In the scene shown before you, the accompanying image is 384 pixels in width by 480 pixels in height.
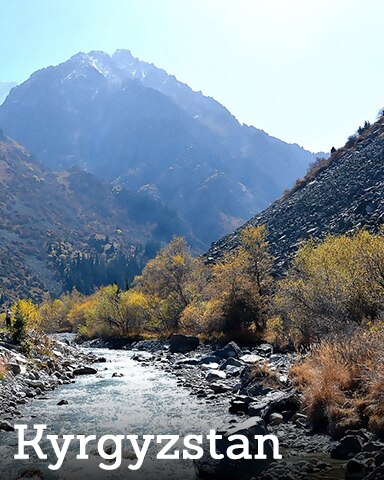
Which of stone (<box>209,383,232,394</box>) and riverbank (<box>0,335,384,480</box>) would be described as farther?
stone (<box>209,383,232,394</box>)

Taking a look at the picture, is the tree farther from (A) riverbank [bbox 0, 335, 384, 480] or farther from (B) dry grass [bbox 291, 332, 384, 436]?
(B) dry grass [bbox 291, 332, 384, 436]

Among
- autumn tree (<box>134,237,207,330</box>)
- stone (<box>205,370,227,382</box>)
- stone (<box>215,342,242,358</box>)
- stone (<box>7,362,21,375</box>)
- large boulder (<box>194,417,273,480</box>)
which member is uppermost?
autumn tree (<box>134,237,207,330</box>)

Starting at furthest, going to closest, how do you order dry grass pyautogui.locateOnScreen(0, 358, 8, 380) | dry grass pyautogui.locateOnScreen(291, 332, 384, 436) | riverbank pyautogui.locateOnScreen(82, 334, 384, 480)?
dry grass pyautogui.locateOnScreen(0, 358, 8, 380) → dry grass pyautogui.locateOnScreen(291, 332, 384, 436) → riverbank pyautogui.locateOnScreen(82, 334, 384, 480)

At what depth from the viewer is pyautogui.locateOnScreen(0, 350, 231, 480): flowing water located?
1264 cm

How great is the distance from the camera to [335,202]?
72.7 metres

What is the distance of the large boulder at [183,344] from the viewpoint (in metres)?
45.7

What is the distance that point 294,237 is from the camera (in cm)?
7000

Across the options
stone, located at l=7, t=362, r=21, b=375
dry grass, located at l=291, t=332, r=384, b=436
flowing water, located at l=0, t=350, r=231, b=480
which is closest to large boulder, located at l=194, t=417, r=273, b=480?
flowing water, located at l=0, t=350, r=231, b=480

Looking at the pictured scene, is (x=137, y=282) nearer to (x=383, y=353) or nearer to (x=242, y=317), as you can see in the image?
(x=242, y=317)

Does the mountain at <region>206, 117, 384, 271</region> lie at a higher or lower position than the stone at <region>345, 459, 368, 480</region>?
higher

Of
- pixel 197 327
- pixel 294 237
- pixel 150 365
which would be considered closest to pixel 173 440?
pixel 150 365

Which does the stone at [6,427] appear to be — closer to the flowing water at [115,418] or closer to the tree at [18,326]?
the flowing water at [115,418]

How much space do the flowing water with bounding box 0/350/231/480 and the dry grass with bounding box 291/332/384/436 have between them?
13.2 feet

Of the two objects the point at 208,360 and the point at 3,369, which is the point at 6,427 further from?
the point at 208,360
